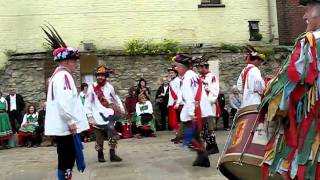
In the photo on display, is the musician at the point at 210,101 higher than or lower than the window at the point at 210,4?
lower

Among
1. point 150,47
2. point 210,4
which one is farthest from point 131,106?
point 210,4

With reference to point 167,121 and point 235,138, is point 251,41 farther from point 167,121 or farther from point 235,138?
point 235,138

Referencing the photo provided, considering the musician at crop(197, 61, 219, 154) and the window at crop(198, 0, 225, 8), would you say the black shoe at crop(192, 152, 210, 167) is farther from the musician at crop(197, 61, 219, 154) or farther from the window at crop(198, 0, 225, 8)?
the window at crop(198, 0, 225, 8)

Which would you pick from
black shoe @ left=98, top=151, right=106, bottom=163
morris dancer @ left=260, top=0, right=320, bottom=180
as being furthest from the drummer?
morris dancer @ left=260, top=0, right=320, bottom=180

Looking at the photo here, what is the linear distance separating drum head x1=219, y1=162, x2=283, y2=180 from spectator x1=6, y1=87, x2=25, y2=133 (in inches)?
485

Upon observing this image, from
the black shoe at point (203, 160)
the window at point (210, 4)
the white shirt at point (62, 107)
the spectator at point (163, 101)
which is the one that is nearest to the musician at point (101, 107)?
the black shoe at point (203, 160)

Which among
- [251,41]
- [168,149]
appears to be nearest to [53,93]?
[168,149]

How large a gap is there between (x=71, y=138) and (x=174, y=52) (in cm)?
1167

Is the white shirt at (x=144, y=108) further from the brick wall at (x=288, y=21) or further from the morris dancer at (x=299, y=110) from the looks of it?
the morris dancer at (x=299, y=110)

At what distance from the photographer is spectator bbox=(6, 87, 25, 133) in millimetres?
15938

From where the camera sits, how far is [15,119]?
52.8ft

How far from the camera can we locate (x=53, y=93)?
21.6 feet

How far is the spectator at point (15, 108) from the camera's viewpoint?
15.9 metres

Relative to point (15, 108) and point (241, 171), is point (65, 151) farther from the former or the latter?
point (15, 108)
